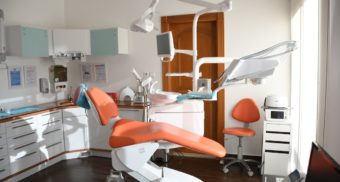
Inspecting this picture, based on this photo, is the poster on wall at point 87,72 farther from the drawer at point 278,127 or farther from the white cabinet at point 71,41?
the drawer at point 278,127

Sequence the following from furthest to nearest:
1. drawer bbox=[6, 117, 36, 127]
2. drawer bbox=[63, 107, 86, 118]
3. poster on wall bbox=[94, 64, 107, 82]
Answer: poster on wall bbox=[94, 64, 107, 82] < drawer bbox=[63, 107, 86, 118] < drawer bbox=[6, 117, 36, 127]

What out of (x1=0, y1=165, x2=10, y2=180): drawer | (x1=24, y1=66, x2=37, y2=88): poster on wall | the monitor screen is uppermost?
(x1=24, y1=66, x2=37, y2=88): poster on wall

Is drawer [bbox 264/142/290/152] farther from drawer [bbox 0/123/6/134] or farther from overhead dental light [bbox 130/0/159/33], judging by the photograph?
drawer [bbox 0/123/6/134]

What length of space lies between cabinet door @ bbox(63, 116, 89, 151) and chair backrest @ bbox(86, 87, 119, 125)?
2.42 meters

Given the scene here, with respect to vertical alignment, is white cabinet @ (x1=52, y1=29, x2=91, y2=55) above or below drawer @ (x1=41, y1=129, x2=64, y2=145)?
above

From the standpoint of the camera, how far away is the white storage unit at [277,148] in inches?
134

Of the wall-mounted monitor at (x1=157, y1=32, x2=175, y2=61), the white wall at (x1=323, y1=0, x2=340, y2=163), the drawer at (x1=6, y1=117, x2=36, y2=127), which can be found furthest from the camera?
the drawer at (x1=6, y1=117, x2=36, y2=127)

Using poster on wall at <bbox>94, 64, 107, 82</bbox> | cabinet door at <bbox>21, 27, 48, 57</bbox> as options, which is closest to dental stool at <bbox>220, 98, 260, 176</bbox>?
poster on wall at <bbox>94, 64, 107, 82</bbox>

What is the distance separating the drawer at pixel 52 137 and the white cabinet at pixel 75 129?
0.29 feet

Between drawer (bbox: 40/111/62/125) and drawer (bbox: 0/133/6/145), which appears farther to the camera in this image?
drawer (bbox: 40/111/62/125)

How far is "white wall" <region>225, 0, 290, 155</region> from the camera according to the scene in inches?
155

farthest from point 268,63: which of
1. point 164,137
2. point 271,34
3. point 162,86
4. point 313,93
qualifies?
point 162,86

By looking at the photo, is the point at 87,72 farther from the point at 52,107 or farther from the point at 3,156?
the point at 3,156

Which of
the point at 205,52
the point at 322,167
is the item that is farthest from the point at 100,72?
the point at 322,167
